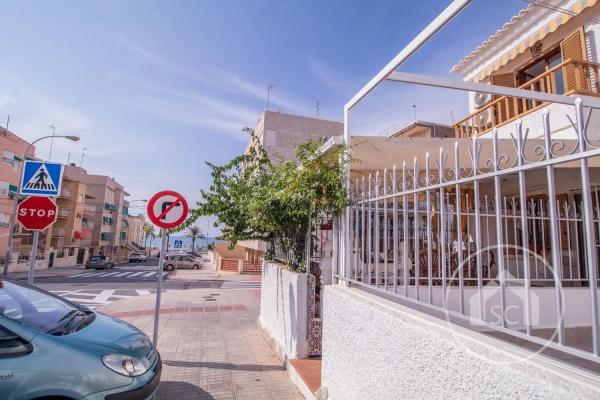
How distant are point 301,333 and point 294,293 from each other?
567mm

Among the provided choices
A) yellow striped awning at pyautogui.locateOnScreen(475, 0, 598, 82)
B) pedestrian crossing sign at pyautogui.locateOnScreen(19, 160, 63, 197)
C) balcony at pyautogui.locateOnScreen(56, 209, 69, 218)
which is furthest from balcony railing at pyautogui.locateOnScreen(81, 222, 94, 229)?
yellow striped awning at pyautogui.locateOnScreen(475, 0, 598, 82)

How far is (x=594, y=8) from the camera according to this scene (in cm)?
671

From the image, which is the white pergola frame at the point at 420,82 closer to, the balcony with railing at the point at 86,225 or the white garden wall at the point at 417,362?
the white garden wall at the point at 417,362

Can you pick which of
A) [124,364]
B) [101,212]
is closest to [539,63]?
[124,364]

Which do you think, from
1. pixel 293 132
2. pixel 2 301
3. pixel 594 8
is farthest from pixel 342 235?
pixel 293 132

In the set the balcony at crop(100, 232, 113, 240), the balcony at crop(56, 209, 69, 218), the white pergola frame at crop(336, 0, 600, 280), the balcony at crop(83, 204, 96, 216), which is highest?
the balcony at crop(83, 204, 96, 216)

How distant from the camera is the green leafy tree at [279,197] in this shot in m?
4.09

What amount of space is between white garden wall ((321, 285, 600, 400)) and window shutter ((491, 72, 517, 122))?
6.86 metres

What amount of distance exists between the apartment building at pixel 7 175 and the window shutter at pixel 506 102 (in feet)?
114

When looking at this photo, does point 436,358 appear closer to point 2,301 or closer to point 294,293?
point 294,293

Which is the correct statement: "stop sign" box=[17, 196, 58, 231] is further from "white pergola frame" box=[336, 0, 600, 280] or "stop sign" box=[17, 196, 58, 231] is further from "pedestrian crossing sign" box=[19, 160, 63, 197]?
"white pergola frame" box=[336, 0, 600, 280]

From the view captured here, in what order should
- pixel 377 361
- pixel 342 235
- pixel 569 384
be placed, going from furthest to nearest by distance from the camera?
pixel 342 235
pixel 377 361
pixel 569 384

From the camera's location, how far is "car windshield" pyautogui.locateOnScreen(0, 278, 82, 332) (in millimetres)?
3145

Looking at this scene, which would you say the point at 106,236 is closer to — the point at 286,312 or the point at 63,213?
the point at 63,213
